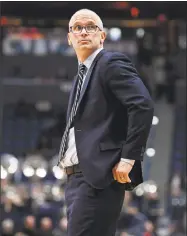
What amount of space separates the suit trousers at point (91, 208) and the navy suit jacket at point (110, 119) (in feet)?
0.16

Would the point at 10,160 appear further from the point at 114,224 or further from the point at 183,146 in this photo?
the point at 114,224

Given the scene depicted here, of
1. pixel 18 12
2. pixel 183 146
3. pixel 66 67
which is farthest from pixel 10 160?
pixel 18 12

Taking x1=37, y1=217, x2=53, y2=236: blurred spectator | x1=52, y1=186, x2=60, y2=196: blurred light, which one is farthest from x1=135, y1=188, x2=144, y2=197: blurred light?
x1=52, y1=186, x2=60, y2=196: blurred light

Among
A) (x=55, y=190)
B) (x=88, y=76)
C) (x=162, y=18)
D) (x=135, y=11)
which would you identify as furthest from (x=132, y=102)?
(x=55, y=190)

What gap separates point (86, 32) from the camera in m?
3.27

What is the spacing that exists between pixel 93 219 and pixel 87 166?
230 millimetres

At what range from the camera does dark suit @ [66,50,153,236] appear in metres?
3.12

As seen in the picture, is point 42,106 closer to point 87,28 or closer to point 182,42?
point 182,42

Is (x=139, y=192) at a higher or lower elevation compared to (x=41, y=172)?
higher

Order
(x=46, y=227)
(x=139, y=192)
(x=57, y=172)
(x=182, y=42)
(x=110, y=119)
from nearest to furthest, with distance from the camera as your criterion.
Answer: (x=110, y=119) → (x=182, y=42) → (x=139, y=192) → (x=46, y=227) → (x=57, y=172)

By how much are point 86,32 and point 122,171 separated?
2.16 feet

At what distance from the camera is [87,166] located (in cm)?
317

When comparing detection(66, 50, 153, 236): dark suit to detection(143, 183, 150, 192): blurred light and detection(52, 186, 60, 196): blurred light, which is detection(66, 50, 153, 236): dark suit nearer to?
detection(143, 183, 150, 192): blurred light

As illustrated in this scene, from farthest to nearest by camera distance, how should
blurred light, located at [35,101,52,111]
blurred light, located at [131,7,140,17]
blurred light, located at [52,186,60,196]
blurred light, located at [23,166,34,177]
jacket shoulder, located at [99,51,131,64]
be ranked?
blurred light, located at [23,166,34,177] < blurred light, located at [35,101,52,111] < blurred light, located at [52,186,60,196] < blurred light, located at [131,7,140,17] < jacket shoulder, located at [99,51,131,64]
